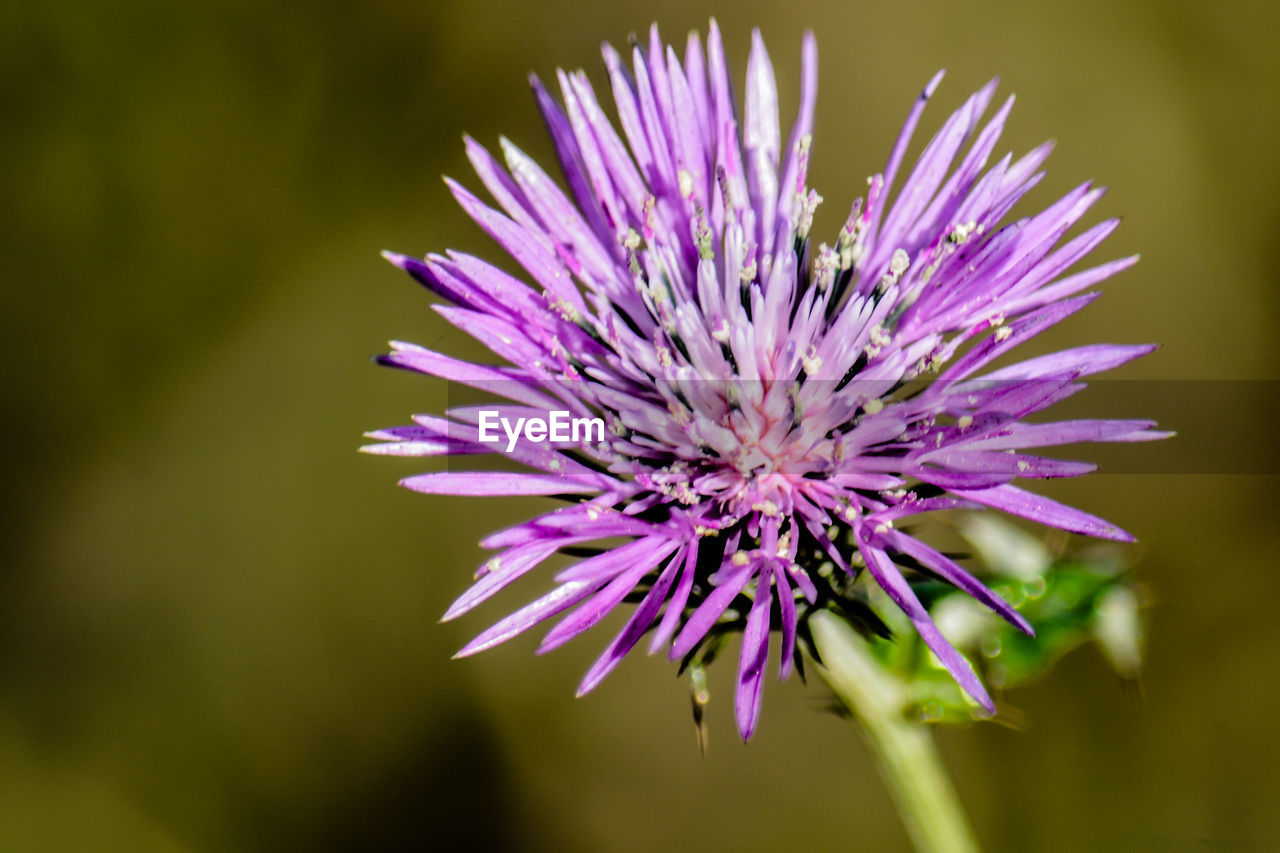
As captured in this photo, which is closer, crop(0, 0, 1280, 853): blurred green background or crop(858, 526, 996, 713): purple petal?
crop(858, 526, 996, 713): purple petal

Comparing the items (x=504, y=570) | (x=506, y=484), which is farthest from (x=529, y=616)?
(x=506, y=484)

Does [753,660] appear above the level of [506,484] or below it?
below

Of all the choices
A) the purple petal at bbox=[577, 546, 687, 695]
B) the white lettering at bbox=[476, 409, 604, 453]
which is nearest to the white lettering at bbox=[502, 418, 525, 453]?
the white lettering at bbox=[476, 409, 604, 453]

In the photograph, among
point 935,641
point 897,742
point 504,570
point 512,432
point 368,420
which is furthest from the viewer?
point 368,420

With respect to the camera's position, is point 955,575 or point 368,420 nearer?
point 955,575

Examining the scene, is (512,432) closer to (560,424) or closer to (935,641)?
(560,424)

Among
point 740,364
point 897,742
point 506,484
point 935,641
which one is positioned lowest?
point 897,742

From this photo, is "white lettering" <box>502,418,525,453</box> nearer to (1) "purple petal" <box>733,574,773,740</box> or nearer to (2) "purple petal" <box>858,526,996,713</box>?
(1) "purple petal" <box>733,574,773,740</box>
